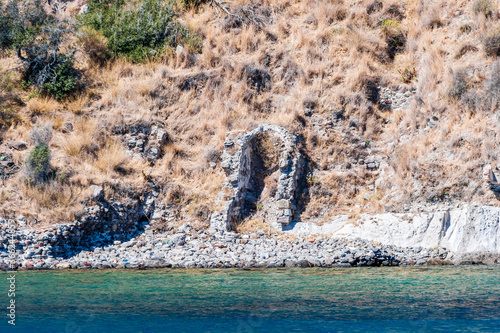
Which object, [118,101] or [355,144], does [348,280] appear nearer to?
[355,144]

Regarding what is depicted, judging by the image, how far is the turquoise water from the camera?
592cm

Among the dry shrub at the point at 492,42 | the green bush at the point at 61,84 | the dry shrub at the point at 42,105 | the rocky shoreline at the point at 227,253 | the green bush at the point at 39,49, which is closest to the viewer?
the rocky shoreline at the point at 227,253

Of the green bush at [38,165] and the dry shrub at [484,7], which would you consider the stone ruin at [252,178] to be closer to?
the green bush at [38,165]

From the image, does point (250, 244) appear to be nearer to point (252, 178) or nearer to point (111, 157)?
point (252, 178)

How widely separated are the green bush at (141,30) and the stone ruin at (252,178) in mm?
7046

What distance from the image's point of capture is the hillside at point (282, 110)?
46.6 ft

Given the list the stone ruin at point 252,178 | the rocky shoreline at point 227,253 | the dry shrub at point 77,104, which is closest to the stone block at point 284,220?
the stone ruin at point 252,178

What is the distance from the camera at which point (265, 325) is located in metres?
5.94

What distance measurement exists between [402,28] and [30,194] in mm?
16955

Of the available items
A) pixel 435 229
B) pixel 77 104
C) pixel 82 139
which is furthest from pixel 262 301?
pixel 77 104

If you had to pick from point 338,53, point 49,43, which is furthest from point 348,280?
point 49,43

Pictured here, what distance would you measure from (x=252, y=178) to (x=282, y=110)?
10.9ft

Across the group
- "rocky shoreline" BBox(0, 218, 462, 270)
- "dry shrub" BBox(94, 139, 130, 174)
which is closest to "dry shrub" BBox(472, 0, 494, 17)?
"rocky shoreline" BBox(0, 218, 462, 270)

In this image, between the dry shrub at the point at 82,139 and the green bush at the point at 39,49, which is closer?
the dry shrub at the point at 82,139
